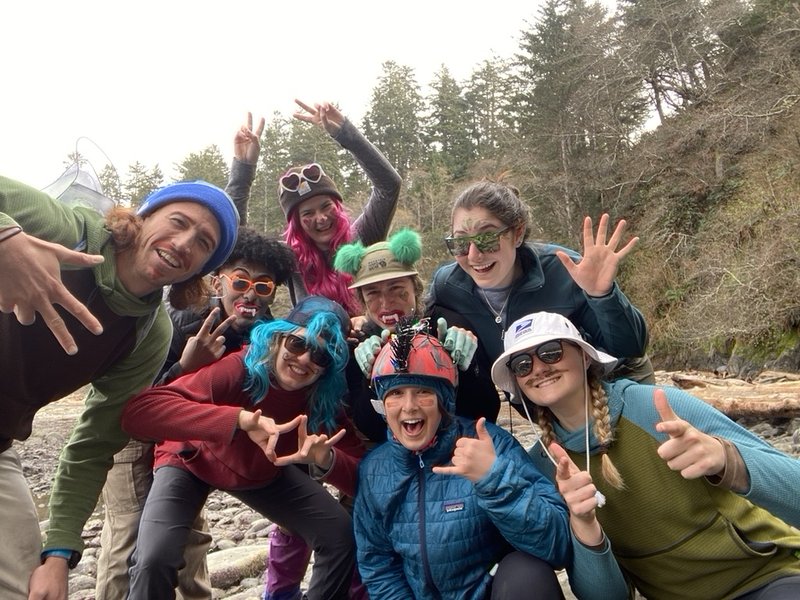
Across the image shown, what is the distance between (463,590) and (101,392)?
A: 2.21 m

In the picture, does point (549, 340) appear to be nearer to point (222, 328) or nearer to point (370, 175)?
point (222, 328)

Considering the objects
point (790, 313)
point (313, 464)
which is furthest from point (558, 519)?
point (790, 313)

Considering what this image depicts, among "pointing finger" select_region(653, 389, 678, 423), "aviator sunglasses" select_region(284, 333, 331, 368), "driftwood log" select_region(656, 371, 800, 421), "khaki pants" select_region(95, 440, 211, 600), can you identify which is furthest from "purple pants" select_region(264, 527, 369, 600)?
"driftwood log" select_region(656, 371, 800, 421)

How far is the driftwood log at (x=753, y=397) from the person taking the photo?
9250 millimetres

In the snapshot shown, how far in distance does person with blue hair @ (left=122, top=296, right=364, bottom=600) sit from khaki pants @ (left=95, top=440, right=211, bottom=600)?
442mm

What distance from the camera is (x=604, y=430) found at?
2.73m

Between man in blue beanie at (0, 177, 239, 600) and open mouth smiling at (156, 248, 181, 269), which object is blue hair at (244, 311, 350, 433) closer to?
man in blue beanie at (0, 177, 239, 600)

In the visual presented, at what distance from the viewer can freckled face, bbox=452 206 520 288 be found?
354cm

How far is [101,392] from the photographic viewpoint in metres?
3.18

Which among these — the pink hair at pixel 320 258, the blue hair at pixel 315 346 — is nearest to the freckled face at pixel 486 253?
the blue hair at pixel 315 346

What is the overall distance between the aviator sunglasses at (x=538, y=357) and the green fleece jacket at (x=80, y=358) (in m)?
1.88

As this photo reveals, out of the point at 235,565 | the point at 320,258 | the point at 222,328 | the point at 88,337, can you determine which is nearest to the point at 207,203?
the point at 88,337

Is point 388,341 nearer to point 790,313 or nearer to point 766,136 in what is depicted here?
point 790,313

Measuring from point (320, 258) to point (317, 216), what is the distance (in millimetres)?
343
